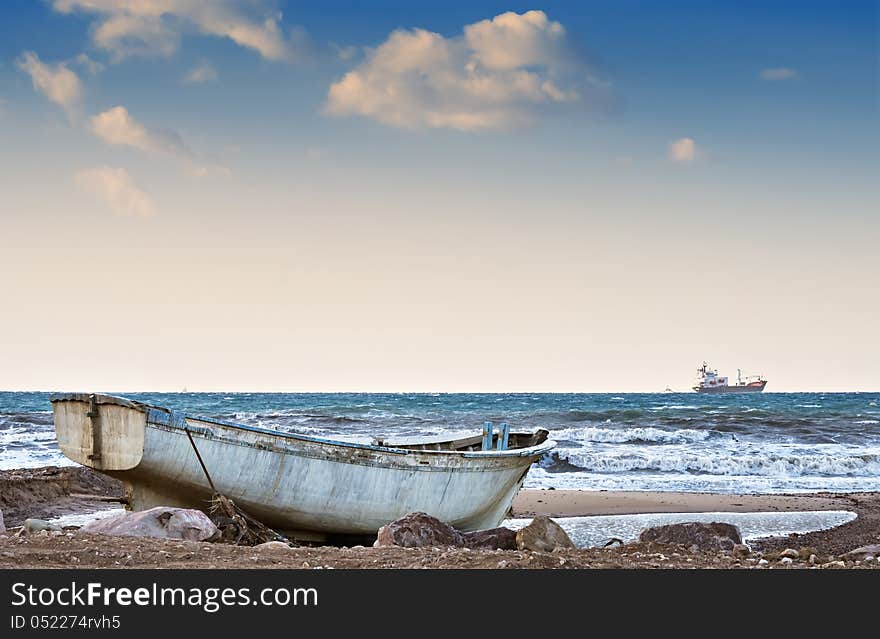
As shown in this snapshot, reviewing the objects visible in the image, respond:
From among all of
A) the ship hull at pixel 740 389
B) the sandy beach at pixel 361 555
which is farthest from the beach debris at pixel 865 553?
the ship hull at pixel 740 389

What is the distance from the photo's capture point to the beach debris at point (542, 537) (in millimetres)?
7438

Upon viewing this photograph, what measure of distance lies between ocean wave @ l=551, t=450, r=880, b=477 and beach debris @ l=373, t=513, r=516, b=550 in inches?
452

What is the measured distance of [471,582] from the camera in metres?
4.47

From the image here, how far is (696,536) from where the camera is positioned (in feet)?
25.5

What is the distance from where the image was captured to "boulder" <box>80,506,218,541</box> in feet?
23.2

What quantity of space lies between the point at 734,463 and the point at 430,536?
1360 centimetres

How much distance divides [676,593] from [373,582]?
156cm

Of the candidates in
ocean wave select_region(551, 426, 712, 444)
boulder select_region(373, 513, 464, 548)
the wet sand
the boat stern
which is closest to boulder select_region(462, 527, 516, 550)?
boulder select_region(373, 513, 464, 548)

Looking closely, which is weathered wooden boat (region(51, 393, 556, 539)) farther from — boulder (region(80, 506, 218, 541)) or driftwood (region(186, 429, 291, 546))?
boulder (region(80, 506, 218, 541))

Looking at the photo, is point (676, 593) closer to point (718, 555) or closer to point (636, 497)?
point (718, 555)

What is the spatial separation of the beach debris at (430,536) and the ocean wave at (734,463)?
→ 1149 cm

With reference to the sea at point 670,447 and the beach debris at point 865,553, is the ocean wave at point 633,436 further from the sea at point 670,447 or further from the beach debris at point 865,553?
the beach debris at point 865,553

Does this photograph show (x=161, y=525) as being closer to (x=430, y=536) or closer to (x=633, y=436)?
(x=430, y=536)

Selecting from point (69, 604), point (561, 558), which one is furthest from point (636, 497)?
point (69, 604)
